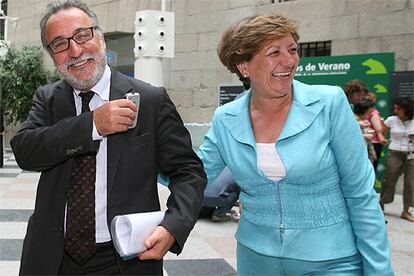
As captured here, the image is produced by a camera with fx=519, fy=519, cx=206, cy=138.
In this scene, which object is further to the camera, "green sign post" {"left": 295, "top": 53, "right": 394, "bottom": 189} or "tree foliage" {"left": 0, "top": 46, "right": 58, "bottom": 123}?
"tree foliage" {"left": 0, "top": 46, "right": 58, "bottom": 123}

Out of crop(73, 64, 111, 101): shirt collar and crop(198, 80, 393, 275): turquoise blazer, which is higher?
crop(73, 64, 111, 101): shirt collar

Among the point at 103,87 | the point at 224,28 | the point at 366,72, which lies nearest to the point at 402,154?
the point at 366,72

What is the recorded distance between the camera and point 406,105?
6.54 metres

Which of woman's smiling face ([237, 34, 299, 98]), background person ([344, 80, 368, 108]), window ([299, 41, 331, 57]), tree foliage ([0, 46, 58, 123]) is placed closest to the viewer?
woman's smiling face ([237, 34, 299, 98])

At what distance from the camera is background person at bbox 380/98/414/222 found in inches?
260

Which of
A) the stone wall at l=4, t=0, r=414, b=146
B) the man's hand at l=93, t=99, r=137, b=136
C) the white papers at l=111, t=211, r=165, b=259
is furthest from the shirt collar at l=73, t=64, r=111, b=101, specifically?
the stone wall at l=4, t=0, r=414, b=146

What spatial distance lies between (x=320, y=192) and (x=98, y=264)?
2.61 feet

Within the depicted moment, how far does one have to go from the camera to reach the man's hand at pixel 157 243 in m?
1.52

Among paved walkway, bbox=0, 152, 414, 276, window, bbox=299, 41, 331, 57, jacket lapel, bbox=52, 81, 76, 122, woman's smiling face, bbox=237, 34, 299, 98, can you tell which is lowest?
paved walkway, bbox=0, 152, 414, 276

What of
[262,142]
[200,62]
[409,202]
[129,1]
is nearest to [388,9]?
[409,202]

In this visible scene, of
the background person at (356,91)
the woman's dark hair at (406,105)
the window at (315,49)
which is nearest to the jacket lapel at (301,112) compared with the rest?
the background person at (356,91)

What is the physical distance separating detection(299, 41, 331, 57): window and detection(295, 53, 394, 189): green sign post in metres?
0.88

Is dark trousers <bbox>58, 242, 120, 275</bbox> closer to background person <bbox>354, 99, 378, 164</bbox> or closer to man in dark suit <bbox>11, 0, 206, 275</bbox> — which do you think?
man in dark suit <bbox>11, 0, 206, 275</bbox>

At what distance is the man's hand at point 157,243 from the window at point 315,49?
314 inches
